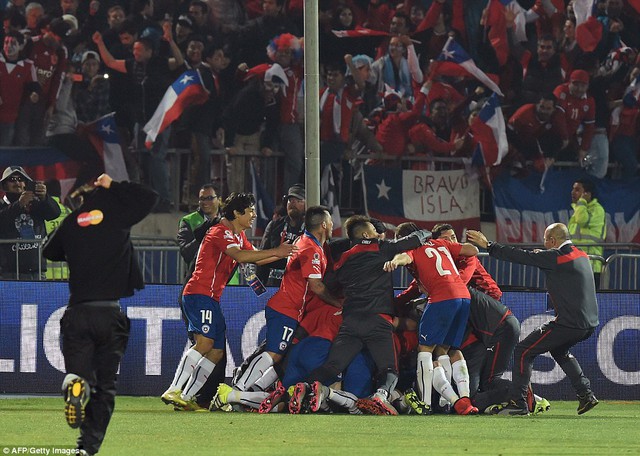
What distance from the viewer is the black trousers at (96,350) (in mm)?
8734

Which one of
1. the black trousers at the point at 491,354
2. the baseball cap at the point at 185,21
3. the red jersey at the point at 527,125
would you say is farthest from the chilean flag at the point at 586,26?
the black trousers at the point at 491,354

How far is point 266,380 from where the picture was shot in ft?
43.9

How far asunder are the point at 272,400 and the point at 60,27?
1179cm

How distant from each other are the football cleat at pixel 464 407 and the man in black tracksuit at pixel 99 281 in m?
4.87

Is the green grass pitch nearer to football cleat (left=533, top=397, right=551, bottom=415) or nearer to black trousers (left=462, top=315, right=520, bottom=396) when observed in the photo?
football cleat (left=533, top=397, right=551, bottom=415)

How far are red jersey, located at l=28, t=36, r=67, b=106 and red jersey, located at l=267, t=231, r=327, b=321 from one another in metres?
10.4

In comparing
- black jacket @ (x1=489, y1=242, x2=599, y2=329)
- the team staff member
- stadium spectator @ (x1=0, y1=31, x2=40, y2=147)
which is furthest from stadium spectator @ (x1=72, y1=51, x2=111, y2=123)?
black jacket @ (x1=489, y1=242, x2=599, y2=329)

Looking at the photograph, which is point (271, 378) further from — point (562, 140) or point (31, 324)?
point (562, 140)

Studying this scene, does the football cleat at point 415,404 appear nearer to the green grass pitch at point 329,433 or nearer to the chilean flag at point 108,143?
the green grass pitch at point 329,433

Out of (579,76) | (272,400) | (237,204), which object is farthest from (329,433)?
(579,76)

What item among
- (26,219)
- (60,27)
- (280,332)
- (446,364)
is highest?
(60,27)

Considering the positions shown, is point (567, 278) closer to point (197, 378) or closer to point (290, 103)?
point (197, 378)

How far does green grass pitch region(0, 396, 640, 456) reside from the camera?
31.6ft

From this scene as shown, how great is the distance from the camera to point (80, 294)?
29.3 ft
